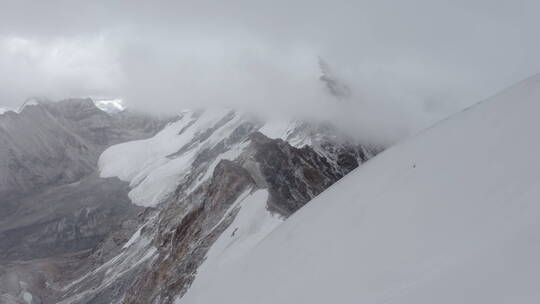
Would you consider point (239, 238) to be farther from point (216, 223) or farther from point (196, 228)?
point (196, 228)

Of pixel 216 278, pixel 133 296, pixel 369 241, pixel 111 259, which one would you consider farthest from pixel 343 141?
pixel 369 241

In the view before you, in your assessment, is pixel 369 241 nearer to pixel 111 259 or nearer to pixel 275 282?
pixel 275 282

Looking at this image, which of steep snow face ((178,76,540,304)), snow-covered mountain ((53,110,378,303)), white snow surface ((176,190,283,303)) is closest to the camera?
steep snow face ((178,76,540,304))

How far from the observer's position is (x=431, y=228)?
1421 centimetres

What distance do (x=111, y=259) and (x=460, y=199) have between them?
121424 mm

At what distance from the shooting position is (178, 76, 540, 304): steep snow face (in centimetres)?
1073

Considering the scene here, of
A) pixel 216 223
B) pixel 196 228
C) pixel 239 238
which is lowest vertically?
pixel 196 228

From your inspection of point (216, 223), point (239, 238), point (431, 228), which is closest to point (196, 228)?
point (216, 223)

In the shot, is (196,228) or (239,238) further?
(196,228)

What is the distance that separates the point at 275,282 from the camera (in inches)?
754

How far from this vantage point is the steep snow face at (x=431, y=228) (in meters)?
10.7

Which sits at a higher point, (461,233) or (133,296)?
(461,233)

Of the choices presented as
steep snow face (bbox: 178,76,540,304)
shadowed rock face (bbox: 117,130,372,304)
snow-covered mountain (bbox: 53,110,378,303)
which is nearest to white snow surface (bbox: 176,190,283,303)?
snow-covered mountain (bbox: 53,110,378,303)

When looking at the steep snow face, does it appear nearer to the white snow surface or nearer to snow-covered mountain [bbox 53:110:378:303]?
the white snow surface
